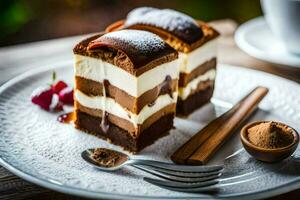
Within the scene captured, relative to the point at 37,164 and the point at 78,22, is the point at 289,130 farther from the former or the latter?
the point at 78,22

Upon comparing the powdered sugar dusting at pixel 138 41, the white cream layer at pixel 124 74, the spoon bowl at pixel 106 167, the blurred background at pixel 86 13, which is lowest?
the blurred background at pixel 86 13

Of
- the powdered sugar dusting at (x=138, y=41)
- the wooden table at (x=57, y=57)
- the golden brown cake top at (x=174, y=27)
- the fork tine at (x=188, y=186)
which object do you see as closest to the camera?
the fork tine at (x=188, y=186)

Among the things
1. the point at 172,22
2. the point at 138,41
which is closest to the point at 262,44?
the point at 172,22

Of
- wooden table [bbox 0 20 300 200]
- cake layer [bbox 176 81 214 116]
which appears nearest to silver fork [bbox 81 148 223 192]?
cake layer [bbox 176 81 214 116]

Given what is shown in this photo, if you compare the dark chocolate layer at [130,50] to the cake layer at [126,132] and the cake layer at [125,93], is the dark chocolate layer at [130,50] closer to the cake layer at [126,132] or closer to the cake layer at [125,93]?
the cake layer at [125,93]

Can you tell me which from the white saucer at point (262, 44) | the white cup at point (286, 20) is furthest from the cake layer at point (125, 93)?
the white cup at point (286, 20)

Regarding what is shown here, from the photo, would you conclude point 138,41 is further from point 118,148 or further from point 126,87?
point 118,148

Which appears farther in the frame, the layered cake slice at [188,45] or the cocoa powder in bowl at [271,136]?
the layered cake slice at [188,45]

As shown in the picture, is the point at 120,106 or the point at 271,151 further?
the point at 120,106
